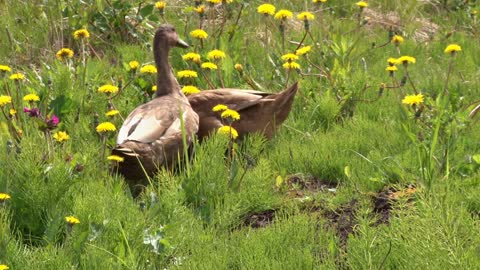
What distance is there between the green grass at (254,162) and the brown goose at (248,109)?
113mm

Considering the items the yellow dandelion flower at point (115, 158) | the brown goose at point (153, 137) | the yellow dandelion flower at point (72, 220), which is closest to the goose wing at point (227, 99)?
the brown goose at point (153, 137)

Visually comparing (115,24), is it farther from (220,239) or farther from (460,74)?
(220,239)

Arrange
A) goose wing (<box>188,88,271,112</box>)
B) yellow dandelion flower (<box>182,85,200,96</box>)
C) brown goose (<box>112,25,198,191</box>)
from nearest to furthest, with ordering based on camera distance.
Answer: brown goose (<box>112,25,198,191</box>), goose wing (<box>188,88,271,112</box>), yellow dandelion flower (<box>182,85,200,96</box>)

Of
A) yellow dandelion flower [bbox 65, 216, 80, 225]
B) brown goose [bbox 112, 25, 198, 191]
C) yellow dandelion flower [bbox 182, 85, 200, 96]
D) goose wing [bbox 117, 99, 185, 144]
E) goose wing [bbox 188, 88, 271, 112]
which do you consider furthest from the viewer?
yellow dandelion flower [bbox 182, 85, 200, 96]

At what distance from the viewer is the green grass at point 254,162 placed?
3984 mm

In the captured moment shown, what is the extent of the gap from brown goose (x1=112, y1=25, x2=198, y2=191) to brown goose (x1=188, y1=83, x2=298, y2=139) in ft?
0.52

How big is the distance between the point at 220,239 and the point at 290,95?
6.17ft

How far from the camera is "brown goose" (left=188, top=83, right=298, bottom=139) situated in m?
6.00

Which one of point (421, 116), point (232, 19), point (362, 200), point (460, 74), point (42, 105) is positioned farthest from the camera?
point (232, 19)

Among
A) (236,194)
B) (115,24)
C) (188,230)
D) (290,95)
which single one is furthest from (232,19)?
(188,230)

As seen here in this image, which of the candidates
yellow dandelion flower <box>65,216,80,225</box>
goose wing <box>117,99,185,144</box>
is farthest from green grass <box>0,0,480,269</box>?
goose wing <box>117,99,185,144</box>

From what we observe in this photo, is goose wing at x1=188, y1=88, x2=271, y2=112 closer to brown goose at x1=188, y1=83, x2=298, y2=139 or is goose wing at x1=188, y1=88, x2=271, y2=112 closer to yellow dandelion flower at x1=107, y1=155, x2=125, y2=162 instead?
brown goose at x1=188, y1=83, x2=298, y2=139

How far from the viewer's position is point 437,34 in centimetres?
870

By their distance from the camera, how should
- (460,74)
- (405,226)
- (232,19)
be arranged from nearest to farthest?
(405,226), (460,74), (232,19)
